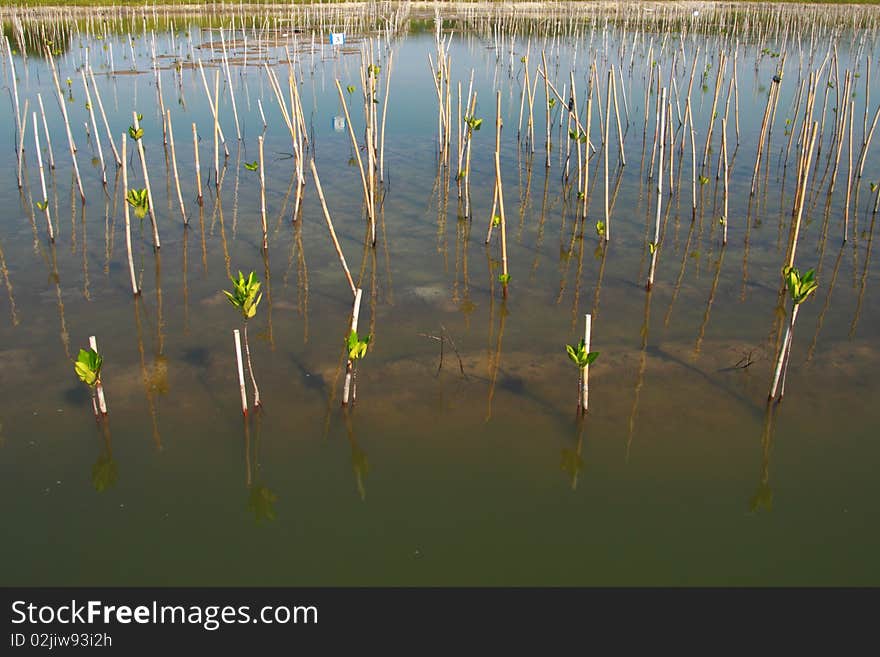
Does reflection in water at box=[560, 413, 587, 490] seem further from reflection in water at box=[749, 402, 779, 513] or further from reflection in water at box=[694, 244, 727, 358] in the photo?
reflection in water at box=[694, 244, 727, 358]

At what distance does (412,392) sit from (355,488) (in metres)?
0.99

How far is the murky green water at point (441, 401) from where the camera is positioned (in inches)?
147

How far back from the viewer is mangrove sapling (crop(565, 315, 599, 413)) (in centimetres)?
442

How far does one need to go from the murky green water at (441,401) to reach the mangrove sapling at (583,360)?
0.11m

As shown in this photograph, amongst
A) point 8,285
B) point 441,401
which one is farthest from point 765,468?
point 8,285

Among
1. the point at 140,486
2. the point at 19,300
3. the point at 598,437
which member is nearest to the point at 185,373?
the point at 140,486

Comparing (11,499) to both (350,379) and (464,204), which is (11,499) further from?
(464,204)

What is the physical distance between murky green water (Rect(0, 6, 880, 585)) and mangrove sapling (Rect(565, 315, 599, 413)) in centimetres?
11

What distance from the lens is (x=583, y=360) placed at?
4422 mm

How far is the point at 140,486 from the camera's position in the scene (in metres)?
4.14

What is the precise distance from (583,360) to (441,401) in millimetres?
1002

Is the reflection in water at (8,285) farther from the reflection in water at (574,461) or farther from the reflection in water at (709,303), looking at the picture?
the reflection in water at (709,303)

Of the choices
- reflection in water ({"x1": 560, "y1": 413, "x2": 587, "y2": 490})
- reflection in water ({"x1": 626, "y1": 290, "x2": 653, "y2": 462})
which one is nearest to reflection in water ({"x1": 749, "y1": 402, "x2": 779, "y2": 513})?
reflection in water ({"x1": 626, "y1": 290, "x2": 653, "y2": 462})

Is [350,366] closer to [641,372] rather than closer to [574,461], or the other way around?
[574,461]
